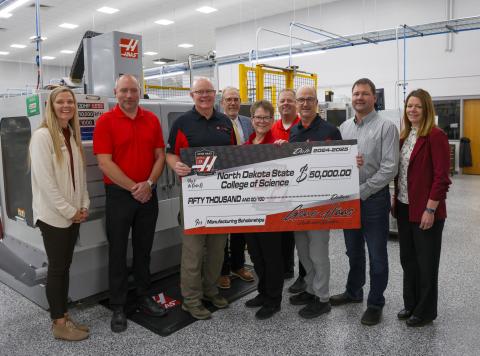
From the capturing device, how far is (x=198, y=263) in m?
2.86

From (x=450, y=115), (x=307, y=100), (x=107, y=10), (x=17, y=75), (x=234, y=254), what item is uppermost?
(x=107, y=10)

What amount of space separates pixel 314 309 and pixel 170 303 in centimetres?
112

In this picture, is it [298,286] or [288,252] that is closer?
[298,286]

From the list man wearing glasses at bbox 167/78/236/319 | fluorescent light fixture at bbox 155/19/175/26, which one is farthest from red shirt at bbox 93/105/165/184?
fluorescent light fixture at bbox 155/19/175/26

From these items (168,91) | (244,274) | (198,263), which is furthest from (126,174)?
(168,91)

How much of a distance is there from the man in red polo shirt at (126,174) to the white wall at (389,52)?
384 inches

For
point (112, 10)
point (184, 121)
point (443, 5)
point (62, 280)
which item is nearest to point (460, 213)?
point (184, 121)

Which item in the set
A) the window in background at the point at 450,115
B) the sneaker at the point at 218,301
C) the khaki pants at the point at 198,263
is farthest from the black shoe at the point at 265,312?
the window in background at the point at 450,115

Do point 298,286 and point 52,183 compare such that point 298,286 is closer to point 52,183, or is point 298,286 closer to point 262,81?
point 52,183

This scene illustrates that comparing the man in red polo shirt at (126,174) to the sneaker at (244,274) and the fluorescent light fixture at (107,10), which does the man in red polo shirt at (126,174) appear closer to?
the sneaker at (244,274)

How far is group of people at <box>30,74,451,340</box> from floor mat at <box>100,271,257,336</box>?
0.23ft

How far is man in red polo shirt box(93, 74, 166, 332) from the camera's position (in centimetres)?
261

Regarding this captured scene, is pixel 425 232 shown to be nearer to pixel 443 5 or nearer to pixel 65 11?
pixel 443 5

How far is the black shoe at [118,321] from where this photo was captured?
2.74m
